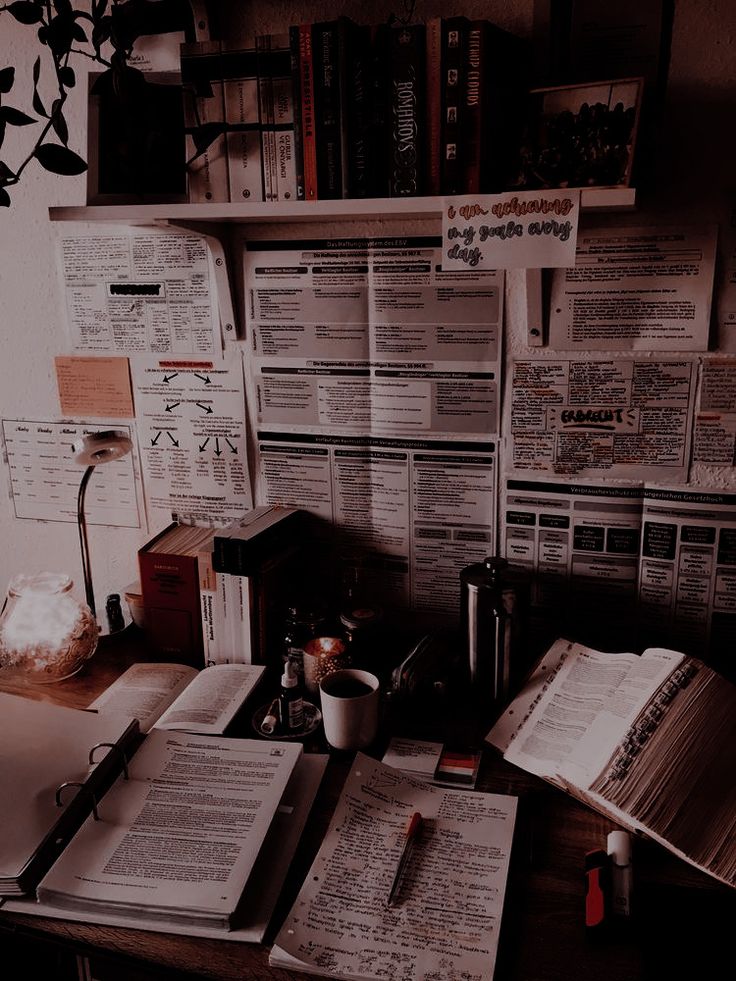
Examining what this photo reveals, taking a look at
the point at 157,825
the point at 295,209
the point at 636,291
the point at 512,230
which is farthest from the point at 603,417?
the point at 157,825

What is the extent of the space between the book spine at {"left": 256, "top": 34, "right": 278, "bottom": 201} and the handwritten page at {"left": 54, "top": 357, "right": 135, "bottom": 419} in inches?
21.7

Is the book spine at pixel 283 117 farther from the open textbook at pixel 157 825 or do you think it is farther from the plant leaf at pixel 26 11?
the open textbook at pixel 157 825

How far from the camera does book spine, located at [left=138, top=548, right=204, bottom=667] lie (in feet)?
4.72

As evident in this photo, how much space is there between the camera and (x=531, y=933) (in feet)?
2.92

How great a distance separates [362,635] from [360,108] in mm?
817

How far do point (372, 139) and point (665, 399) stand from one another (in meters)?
0.62

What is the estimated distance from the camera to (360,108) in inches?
44.9

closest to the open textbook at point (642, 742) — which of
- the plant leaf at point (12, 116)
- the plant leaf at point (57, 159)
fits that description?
the plant leaf at point (57, 159)

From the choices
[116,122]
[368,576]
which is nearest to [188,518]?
[368,576]

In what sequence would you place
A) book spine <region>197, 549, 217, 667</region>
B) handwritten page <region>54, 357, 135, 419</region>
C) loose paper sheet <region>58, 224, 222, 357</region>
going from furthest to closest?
handwritten page <region>54, 357, 135, 419</region>
loose paper sheet <region>58, 224, 222, 357</region>
book spine <region>197, 549, 217, 667</region>

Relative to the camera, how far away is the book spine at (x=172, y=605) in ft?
4.72

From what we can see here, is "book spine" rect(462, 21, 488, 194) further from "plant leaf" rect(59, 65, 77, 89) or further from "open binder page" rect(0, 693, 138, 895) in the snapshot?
"open binder page" rect(0, 693, 138, 895)

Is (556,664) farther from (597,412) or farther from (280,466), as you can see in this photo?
(280,466)

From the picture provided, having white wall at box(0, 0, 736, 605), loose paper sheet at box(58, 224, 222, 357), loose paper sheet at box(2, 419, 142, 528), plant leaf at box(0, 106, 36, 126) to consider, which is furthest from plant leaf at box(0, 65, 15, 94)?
loose paper sheet at box(2, 419, 142, 528)
